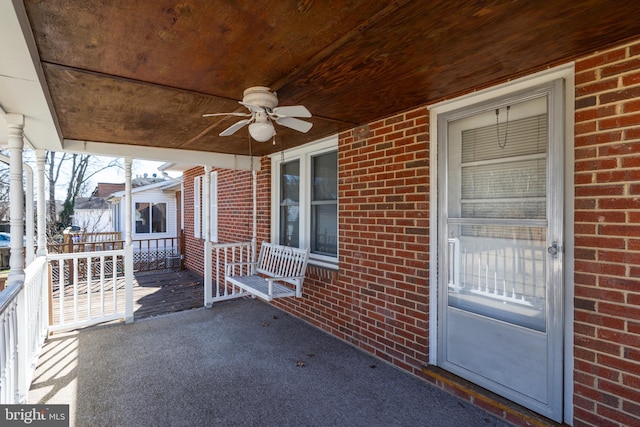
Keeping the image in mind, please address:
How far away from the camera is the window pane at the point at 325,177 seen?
13.5ft

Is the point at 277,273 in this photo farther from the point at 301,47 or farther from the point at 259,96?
the point at 301,47

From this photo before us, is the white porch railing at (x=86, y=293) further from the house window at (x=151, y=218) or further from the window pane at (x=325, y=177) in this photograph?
the house window at (x=151, y=218)

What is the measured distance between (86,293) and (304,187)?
5254 mm

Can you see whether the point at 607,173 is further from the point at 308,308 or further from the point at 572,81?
the point at 308,308

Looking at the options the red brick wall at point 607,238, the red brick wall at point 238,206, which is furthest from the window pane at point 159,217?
the red brick wall at point 607,238

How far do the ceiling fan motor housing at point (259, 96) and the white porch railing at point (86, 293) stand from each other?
125 inches

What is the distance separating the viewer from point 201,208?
8078mm

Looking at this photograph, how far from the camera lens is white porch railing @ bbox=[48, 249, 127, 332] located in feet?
13.2

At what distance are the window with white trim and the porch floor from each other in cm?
336

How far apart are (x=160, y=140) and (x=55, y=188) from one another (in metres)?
15.0

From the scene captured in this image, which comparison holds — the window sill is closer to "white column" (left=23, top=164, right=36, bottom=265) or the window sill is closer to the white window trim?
the white window trim

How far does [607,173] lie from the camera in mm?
1902

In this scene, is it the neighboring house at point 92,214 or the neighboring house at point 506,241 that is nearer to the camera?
the neighboring house at point 506,241

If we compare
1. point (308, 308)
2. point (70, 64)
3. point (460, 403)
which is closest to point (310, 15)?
point (70, 64)
